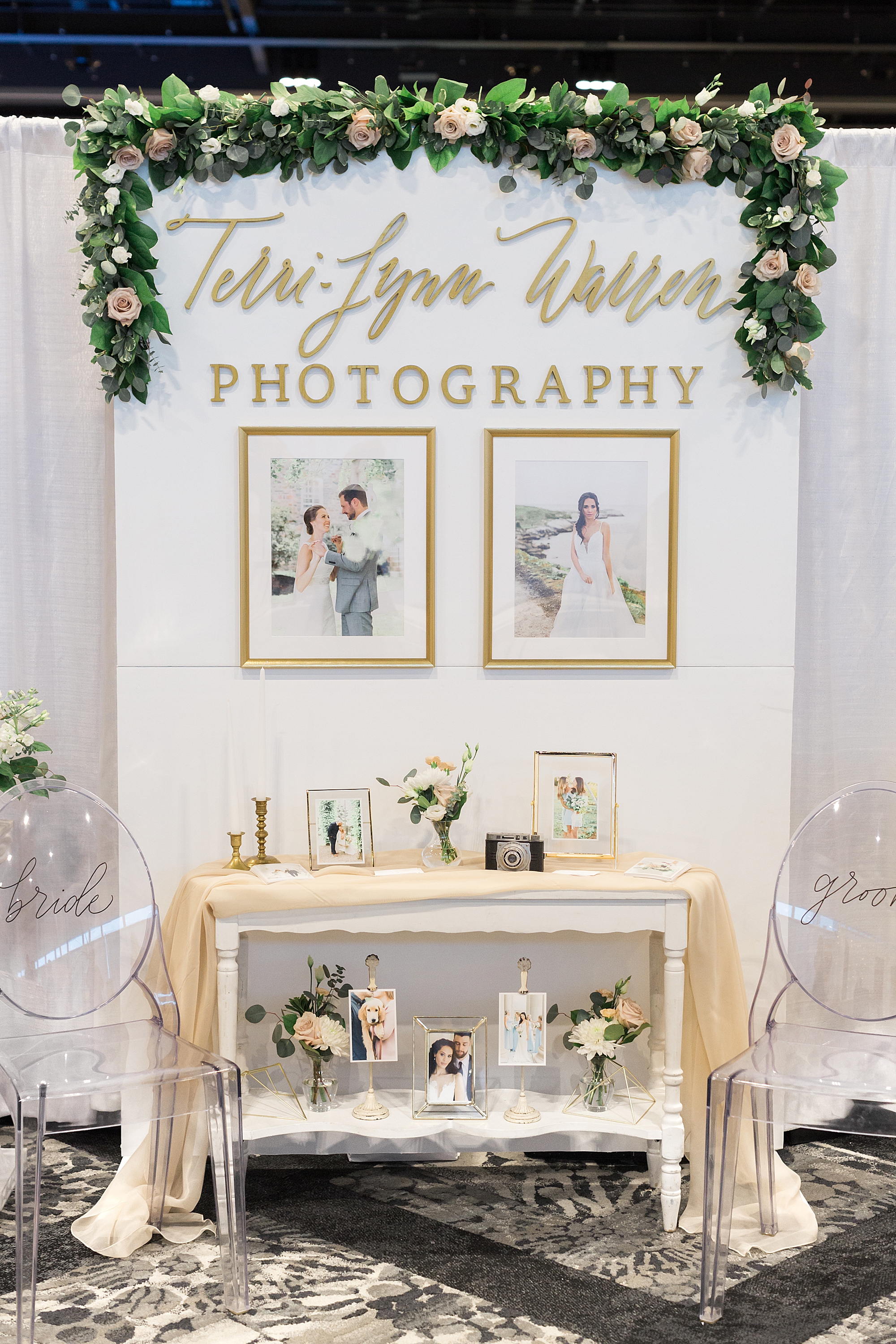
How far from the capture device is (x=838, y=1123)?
2.12m

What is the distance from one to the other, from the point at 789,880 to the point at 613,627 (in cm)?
74

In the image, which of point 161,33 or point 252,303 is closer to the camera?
point 252,303

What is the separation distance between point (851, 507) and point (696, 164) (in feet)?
3.22

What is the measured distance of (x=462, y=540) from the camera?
276 cm

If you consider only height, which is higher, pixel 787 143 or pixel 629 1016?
pixel 787 143

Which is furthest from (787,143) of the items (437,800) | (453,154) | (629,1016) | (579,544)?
(629,1016)

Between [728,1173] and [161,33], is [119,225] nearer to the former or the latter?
[161,33]

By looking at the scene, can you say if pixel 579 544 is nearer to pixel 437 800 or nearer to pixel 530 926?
pixel 437 800

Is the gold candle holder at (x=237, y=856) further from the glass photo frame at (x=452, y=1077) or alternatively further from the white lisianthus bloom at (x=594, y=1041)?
the white lisianthus bloom at (x=594, y=1041)

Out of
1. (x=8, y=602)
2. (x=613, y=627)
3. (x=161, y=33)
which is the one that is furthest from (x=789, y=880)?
(x=161, y=33)

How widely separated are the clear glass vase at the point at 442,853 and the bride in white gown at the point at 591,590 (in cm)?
56

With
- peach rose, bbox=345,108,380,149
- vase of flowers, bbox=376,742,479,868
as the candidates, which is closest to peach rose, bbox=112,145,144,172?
peach rose, bbox=345,108,380,149

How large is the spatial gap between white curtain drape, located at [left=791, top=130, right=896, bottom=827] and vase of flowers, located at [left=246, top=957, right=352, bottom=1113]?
1.36 metres

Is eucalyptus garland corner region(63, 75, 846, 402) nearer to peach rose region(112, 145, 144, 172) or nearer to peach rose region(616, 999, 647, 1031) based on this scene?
peach rose region(112, 145, 144, 172)
